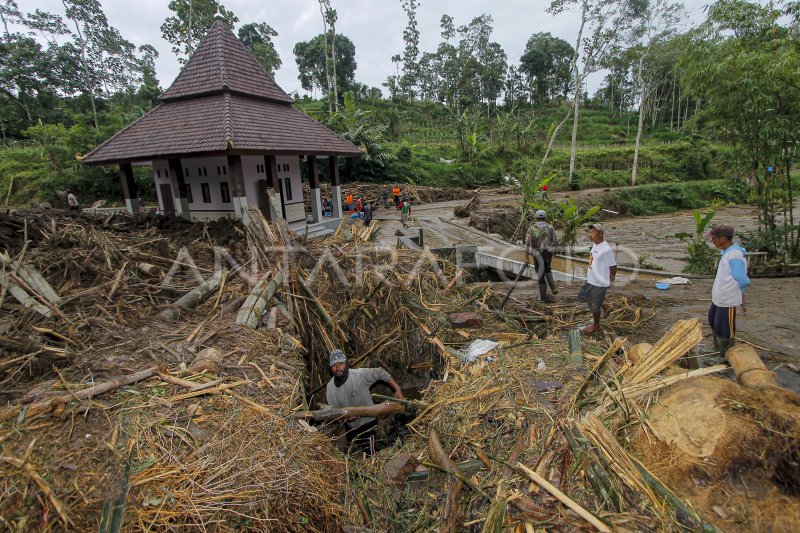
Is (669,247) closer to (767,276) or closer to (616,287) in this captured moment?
(767,276)

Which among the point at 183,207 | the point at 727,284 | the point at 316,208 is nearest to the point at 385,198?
the point at 316,208

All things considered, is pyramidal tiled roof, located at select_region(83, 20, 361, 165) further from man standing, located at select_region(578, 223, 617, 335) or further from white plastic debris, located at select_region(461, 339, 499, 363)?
man standing, located at select_region(578, 223, 617, 335)

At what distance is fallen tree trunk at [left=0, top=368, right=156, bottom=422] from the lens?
8.74 feet

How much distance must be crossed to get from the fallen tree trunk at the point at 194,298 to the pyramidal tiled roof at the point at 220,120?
5.49 m

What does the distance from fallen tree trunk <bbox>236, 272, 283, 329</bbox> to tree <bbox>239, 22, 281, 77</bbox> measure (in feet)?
105

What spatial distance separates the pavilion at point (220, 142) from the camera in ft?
→ 34.5

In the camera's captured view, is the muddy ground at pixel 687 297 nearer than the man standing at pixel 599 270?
Yes

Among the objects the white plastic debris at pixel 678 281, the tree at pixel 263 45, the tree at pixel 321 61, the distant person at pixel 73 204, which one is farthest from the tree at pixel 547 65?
the distant person at pixel 73 204

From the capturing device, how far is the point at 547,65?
5012 centimetres

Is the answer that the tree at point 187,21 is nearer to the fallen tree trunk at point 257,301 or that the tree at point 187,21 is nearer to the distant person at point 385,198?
the distant person at point 385,198

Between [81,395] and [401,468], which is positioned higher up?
[81,395]

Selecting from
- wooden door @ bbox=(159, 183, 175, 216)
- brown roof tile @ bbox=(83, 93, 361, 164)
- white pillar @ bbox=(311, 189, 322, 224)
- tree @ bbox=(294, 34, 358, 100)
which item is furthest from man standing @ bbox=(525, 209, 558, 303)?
tree @ bbox=(294, 34, 358, 100)

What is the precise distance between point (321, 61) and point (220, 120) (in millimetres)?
40542

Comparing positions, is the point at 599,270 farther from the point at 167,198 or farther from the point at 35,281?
the point at 167,198
